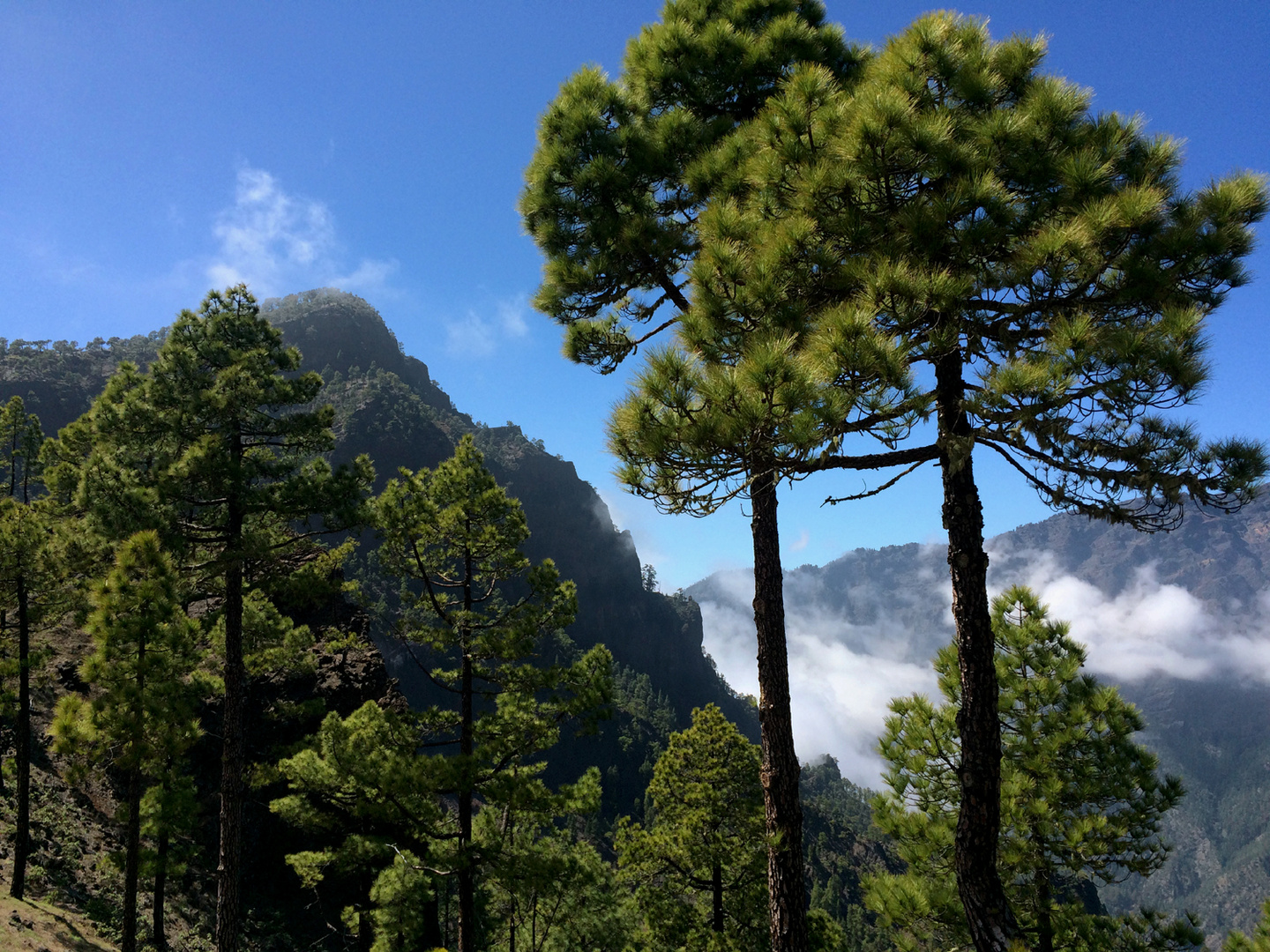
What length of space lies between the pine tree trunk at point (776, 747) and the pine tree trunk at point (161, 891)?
12.5 m

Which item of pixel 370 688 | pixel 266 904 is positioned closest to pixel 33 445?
pixel 370 688

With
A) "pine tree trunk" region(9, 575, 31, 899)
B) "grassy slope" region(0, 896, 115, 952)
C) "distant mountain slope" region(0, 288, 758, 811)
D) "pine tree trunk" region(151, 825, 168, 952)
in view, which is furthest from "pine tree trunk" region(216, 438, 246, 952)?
"distant mountain slope" region(0, 288, 758, 811)

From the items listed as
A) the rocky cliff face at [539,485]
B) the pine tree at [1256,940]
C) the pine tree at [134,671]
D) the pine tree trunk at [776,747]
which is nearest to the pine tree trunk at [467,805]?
the pine tree at [134,671]

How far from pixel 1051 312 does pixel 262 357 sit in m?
10.9

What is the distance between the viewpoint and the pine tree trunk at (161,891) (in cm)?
1245

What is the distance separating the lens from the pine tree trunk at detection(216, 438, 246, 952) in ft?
31.3

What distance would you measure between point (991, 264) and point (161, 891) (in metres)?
18.9

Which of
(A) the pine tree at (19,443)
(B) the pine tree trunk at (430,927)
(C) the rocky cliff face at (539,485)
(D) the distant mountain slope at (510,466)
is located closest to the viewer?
(B) the pine tree trunk at (430,927)

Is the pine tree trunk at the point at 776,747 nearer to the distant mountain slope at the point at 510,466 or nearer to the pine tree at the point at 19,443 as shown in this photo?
the pine tree at the point at 19,443

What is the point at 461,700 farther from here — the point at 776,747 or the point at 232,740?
the point at 776,747

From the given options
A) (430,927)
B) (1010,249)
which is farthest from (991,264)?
(430,927)

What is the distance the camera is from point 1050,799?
7156 millimetres

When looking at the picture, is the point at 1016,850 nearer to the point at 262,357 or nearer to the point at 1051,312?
the point at 1051,312

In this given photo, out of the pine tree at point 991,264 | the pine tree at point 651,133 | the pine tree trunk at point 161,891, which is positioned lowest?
the pine tree trunk at point 161,891
